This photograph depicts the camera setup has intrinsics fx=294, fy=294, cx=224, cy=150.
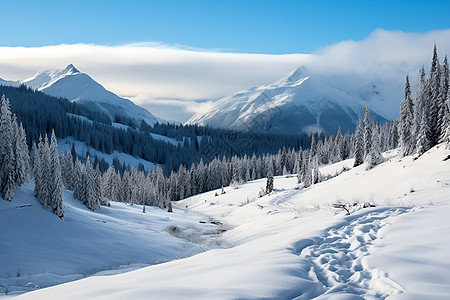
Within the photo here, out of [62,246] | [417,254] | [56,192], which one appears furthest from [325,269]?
[56,192]

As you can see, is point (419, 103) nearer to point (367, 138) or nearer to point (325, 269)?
point (367, 138)

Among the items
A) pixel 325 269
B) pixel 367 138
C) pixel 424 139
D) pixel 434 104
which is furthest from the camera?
pixel 367 138

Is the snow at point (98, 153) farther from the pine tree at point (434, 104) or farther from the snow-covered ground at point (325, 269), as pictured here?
the snow-covered ground at point (325, 269)

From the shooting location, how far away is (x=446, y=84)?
39281 millimetres

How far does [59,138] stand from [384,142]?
159 m

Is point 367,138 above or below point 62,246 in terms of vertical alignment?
above

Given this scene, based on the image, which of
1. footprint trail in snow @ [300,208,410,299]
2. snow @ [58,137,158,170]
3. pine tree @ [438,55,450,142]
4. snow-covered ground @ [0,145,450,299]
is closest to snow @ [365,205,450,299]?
snow-covered ground @ [0,145,450,299]

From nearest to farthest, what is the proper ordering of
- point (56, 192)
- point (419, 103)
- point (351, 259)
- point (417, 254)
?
point (417, 254), point (351, 259), point (56, 192), point (419, 103)

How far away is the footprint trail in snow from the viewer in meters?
5.17

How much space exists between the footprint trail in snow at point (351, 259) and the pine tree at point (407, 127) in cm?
3791

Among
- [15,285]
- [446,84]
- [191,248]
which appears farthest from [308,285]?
[446,84]

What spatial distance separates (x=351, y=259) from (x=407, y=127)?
4578 cm

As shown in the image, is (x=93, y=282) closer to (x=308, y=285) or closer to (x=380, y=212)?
(x=308, y=285)

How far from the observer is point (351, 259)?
22.9 ft
